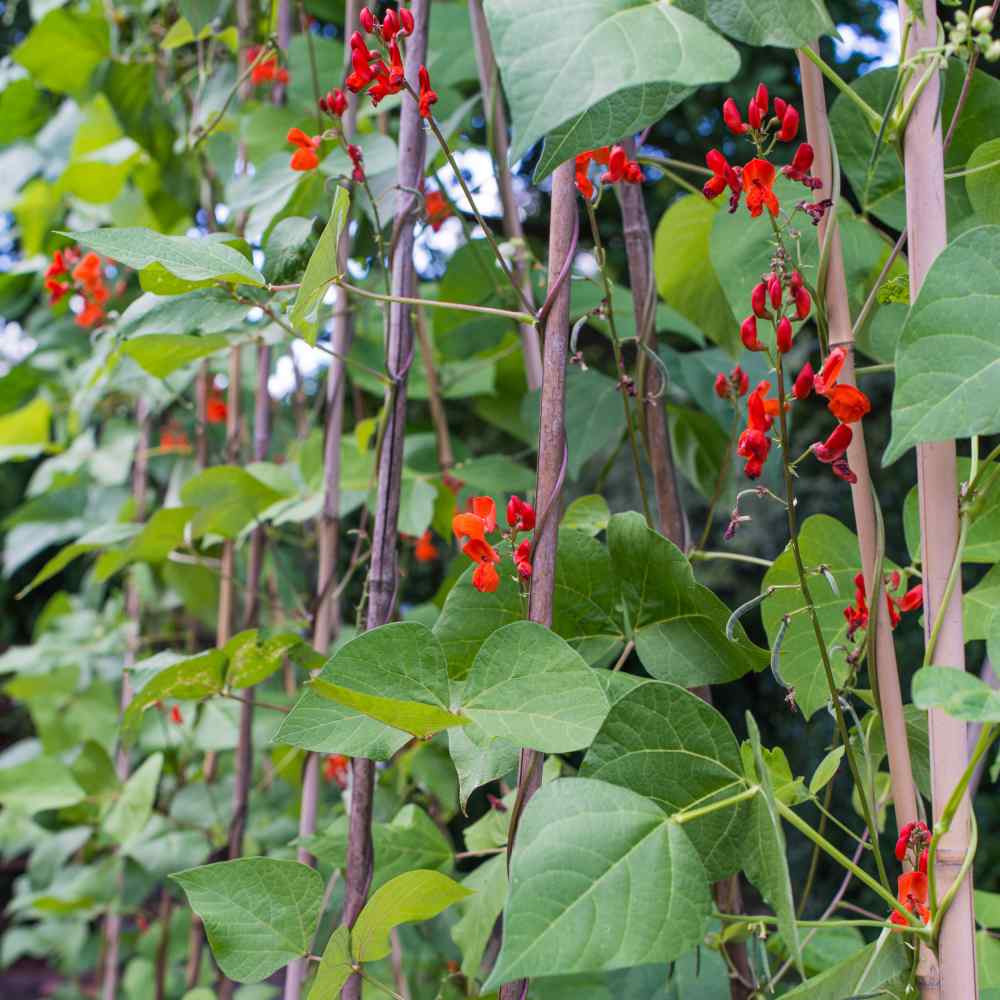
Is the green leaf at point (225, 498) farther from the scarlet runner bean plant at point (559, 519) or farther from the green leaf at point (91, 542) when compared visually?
the green leaf at point (91, 542)

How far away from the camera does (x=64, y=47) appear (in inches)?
60.6

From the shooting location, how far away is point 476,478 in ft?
3.94

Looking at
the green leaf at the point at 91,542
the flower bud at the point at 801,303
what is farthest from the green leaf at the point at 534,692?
the green leaf at the point at 91,542

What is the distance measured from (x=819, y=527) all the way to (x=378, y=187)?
594 mm

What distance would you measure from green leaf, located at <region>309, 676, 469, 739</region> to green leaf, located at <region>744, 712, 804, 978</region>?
141mm

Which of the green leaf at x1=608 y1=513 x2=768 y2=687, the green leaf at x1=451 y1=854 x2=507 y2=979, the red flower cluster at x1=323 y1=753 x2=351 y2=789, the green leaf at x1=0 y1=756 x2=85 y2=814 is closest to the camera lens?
the green leaf at x1=608 y1=513 x2=768 y2=687

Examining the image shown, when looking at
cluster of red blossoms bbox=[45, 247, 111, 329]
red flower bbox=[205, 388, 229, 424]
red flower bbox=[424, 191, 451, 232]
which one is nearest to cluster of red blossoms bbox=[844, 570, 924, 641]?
red flower bbox=[424, 191, 451, 232]

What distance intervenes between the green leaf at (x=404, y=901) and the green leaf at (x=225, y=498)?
2.02 feet

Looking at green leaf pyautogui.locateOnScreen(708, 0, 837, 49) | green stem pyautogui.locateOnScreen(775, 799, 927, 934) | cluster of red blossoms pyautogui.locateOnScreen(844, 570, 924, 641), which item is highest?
green leaf pyautogui.locateOnScreen(708, 0, 837, 49)

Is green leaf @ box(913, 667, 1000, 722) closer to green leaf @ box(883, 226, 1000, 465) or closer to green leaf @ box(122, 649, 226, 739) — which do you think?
green leaf @ box(883, 226, 1000, 465)

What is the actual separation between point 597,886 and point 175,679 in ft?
1.67

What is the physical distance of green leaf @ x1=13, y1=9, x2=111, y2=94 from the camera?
1521 mm

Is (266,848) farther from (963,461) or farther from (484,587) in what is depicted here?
(963,461)

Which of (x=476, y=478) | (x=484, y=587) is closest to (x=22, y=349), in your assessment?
(x=476, y=478)
